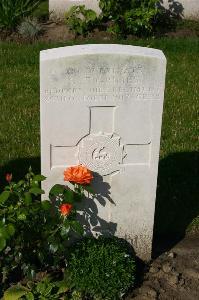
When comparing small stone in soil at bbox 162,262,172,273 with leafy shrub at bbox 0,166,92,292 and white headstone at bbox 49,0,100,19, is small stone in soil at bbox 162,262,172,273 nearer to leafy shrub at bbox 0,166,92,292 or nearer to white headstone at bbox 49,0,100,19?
leafy shrub at bbox 0,166,92,292

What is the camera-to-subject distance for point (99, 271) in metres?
4.41

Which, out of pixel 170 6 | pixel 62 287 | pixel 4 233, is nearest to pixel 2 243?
pixel 4 233

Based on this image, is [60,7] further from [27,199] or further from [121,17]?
[27,199]

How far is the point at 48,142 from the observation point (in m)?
4.38

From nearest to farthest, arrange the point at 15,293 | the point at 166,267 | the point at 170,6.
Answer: the point at 15,293
the point at 166,267
the point at 170,6

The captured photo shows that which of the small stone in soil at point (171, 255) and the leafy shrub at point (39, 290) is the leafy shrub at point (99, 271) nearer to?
the leafy shrub at point (39, 290)

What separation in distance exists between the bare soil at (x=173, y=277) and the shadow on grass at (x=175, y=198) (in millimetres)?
121

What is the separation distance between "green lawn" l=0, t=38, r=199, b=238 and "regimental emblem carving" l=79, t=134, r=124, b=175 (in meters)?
1.02

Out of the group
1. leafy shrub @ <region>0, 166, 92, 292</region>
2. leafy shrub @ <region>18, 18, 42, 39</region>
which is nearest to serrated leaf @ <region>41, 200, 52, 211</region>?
leafy shrub @ <region>0, 166, 92, 292</region>

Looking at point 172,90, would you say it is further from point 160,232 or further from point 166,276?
point 166,276

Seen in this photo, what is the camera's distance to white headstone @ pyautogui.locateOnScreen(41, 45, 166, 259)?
4230mm

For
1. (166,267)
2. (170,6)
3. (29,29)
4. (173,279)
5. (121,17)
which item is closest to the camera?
(173,279)

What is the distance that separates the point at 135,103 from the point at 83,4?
6.52m

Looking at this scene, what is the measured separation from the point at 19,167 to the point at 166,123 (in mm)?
1904
